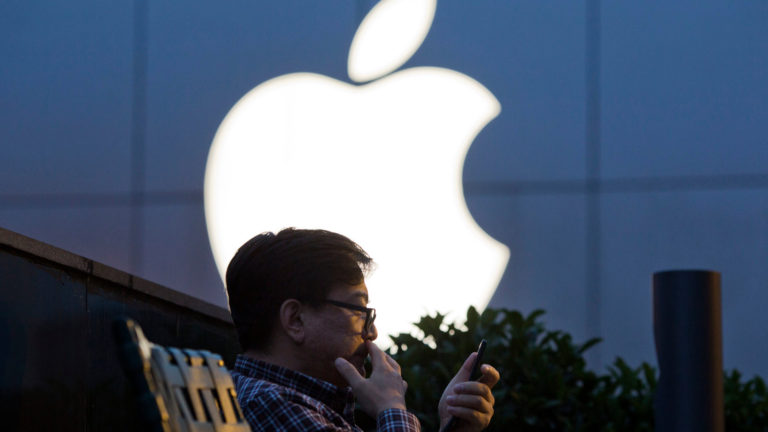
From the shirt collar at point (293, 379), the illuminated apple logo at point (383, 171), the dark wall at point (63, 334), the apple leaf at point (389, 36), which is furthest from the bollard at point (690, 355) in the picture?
the apple leaf at point (389, 36)

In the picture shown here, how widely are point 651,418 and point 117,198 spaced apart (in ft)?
10.8

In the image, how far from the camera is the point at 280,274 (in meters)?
2.11

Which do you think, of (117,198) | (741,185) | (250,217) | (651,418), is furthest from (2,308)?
(741,185)

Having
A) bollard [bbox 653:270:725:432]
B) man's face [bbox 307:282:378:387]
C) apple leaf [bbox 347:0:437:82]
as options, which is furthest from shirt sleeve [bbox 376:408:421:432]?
apple leaf [bbox 347:0:437:82]

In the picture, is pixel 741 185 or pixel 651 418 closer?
pixel 651 418

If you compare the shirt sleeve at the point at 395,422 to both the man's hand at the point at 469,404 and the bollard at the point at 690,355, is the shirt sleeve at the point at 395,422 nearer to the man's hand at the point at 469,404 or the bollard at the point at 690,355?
the man's hand at the point at 469,404

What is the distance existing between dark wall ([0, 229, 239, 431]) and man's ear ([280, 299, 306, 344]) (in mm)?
351

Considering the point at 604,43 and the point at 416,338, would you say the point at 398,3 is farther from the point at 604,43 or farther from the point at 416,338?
the point at 416,338

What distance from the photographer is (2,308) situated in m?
1.88

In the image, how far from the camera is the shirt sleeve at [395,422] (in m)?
1.88

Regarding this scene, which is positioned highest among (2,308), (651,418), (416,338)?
(2,308)

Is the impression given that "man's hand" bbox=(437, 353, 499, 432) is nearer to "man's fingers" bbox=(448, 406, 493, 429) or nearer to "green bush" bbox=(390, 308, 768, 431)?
"man's fingers" bbox=(448, 406, 493, 429)

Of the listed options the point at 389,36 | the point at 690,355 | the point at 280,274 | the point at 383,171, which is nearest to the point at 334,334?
the point at 280,274

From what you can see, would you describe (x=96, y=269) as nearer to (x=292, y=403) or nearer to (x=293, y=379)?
(x=293, y=379)
